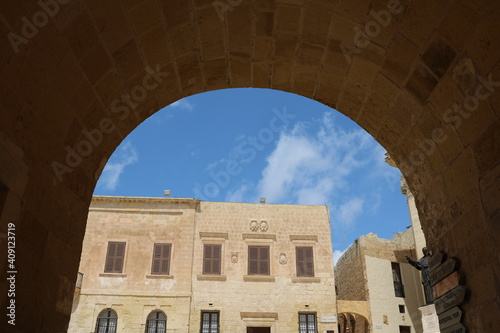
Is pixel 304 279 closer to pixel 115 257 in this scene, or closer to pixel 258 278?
pixel 258 278

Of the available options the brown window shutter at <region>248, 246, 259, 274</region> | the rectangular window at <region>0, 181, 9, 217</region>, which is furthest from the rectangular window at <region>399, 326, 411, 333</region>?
the rectangular window at <region>0, 181, 9, 217</region>

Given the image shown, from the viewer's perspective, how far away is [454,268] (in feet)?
11.2

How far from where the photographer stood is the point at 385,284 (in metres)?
21.6

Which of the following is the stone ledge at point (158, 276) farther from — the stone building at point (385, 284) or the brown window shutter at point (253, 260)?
the stone building at point (385, 284)

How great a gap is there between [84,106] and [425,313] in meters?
15.2

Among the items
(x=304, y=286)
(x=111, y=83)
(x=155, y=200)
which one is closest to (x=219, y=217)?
(x=155, y=200)

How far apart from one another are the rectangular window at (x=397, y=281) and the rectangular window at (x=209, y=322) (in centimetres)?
959

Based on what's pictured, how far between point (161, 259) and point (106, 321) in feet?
11.1

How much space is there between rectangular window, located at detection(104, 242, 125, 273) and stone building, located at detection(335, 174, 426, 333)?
10287 millimetres

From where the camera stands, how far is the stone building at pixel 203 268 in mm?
17984

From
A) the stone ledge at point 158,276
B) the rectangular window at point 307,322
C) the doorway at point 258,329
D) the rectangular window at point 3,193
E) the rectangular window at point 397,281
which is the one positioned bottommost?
the rectangular window at point 3,193

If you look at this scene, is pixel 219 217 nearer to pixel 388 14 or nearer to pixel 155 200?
pixel 155 200

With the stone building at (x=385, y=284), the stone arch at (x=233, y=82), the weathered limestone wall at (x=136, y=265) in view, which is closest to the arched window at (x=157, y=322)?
the weathered limestone wall at (x=136, y=265)

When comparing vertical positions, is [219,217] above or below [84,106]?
above
